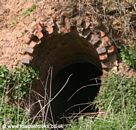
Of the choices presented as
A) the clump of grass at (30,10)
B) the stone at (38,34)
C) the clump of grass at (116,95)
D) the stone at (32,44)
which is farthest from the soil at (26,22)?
the clump of grass at (116,95)

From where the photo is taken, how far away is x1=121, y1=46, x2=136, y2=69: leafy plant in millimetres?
8598

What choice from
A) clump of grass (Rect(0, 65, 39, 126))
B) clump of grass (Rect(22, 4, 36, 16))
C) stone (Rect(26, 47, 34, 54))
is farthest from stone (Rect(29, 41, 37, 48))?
clump of grass (Rect(22, 4, 36, 16))

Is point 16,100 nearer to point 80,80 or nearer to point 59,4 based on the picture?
point 59,4

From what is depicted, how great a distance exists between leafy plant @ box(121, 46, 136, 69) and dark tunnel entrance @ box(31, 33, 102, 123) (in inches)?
23.4

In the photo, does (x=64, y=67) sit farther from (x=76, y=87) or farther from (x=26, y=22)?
(x=26, y=22)

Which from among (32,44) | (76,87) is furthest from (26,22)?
(76,87)

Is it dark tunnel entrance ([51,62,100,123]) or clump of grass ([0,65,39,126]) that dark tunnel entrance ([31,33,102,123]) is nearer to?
dark tunnel entrance ([51,62,100,123])

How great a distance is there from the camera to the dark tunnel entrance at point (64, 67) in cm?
902

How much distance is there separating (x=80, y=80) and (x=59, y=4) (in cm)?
358

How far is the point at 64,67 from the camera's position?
35.9 ft

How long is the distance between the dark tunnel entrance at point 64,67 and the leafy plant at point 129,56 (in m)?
0.59

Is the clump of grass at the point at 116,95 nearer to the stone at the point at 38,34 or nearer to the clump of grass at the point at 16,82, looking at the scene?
the clump of grass at the point at 16,82

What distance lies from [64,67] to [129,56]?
102 inches

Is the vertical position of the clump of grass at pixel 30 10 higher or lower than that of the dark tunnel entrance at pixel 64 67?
higher
